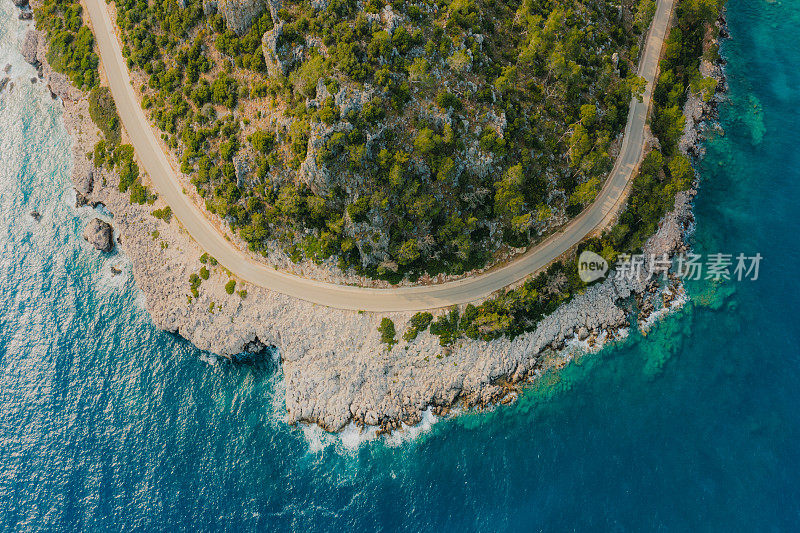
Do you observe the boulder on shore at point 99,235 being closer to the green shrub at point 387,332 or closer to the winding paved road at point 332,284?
the winding paved road at point 332,284

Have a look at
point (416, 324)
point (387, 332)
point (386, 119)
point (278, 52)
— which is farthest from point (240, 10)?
point (416, 324)

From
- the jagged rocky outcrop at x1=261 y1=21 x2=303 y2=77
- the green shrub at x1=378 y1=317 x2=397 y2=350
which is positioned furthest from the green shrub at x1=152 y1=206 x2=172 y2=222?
the green shrub at x1=378 y1=317 x2=397 y2=350

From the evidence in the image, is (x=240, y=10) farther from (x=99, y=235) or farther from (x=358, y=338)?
(x=358, y=338)

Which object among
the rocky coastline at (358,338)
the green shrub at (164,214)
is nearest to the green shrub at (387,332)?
the rocky coastline at (358,338)

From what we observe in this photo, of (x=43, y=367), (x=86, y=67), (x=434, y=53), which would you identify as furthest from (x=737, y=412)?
(x=86, y=67)

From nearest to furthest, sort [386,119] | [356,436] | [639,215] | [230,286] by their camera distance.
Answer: [386,119]
[356,436]
[230,286]
[639,215]

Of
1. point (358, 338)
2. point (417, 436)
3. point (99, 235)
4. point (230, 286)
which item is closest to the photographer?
point (417, 436)

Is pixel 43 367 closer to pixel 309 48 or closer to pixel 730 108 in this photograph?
pixel 309 48
